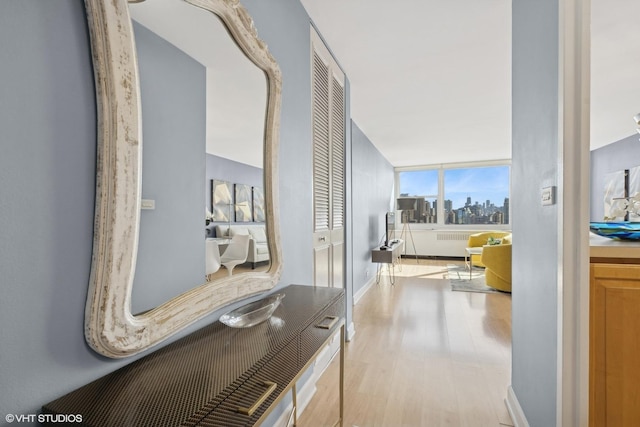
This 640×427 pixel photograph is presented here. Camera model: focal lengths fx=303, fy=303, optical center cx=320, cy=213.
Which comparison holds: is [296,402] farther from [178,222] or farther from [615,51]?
[615,51]

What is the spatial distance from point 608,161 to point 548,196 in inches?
261

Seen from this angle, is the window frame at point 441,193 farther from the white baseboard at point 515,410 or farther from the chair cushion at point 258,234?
the chair cushion at point 258,234

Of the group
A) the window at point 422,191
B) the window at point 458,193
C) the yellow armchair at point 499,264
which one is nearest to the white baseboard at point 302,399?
the yellow armchair at point 499,264

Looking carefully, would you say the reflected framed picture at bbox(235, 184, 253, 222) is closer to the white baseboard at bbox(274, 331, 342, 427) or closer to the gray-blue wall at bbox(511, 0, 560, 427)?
the white baseboard at bbox(274, 331, 342, 427)

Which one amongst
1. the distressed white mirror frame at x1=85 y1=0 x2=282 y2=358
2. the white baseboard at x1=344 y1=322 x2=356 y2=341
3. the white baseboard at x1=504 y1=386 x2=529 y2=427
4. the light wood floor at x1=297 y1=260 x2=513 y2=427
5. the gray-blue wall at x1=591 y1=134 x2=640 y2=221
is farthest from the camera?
the gray-blue wall at x1=591 y1=134 x2=640 y2=221

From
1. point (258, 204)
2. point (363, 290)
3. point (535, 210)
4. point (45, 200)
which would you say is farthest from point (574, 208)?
point (363, 290)

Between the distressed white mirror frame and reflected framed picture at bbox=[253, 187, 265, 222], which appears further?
reflected framed picture at bbox=[253, 187, 265, 222]

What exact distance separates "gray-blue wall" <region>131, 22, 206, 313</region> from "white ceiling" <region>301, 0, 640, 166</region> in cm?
142

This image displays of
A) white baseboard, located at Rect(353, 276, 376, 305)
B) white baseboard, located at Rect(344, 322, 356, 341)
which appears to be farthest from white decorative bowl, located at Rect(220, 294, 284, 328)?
white baseboard, located at Rect(353, 276, 376, 305)

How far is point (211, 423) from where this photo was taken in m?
0.71

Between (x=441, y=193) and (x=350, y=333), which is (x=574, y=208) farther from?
(x=441, y=193)

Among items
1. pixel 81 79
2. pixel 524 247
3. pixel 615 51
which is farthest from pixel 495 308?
pixel 81 79

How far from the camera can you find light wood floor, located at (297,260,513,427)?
71.4 inches

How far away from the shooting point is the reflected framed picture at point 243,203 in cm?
133
